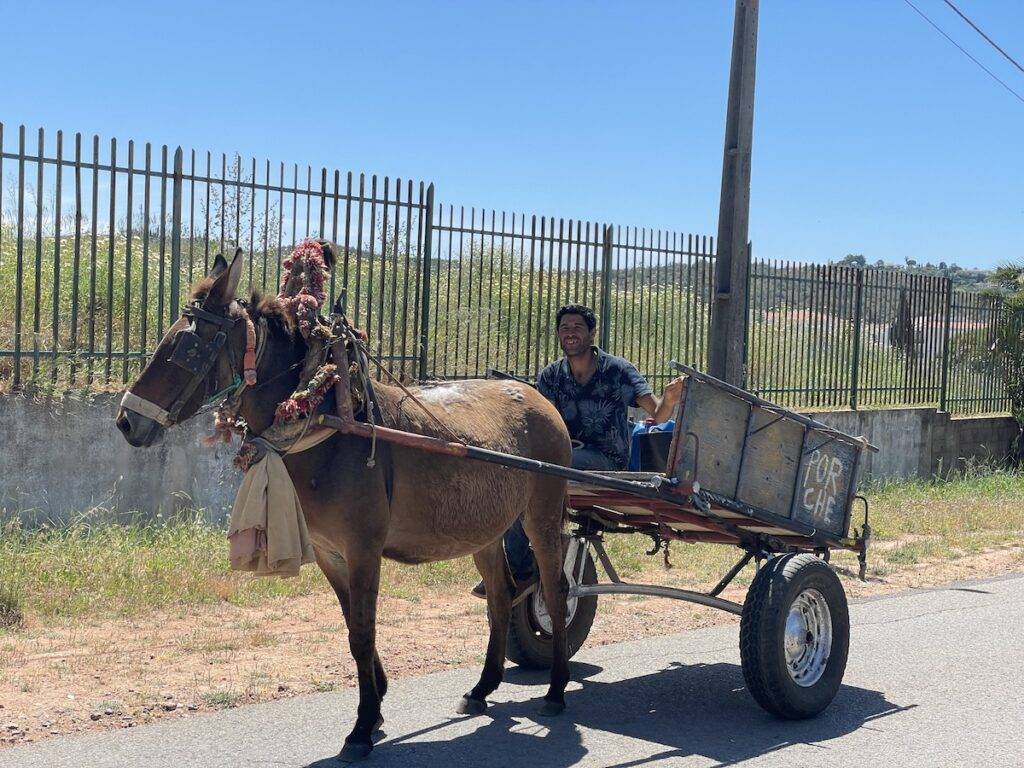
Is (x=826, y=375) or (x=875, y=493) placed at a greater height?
(x=826, y=375)

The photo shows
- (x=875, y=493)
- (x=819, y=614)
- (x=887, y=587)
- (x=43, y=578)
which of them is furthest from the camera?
(x=875, y=493)

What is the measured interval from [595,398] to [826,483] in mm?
1533

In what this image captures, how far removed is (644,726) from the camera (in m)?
6.05

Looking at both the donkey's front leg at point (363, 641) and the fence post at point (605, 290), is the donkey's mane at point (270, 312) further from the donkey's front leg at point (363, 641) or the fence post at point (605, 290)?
the fence post at point (605, 290)

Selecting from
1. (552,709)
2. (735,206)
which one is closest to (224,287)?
(552,709)

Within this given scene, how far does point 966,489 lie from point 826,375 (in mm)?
2578

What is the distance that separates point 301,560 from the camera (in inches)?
206

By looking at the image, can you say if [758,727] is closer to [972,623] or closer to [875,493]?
[972,623]

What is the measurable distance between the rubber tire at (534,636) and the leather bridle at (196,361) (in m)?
2.60

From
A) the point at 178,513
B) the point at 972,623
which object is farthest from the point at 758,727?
the point at 178,513

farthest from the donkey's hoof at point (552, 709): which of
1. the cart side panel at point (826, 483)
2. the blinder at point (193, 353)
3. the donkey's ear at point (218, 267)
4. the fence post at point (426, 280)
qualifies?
the fence post at point (426, 280)

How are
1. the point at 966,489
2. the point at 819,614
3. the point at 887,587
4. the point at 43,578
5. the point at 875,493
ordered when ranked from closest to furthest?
1. the point at 819,614
2. the point at 43,578
3. the point at 887,587
4. the point at 875,493
5. the point at 966,489

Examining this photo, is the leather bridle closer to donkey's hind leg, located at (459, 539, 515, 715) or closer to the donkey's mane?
the donkey's mane

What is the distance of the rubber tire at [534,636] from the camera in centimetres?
709
